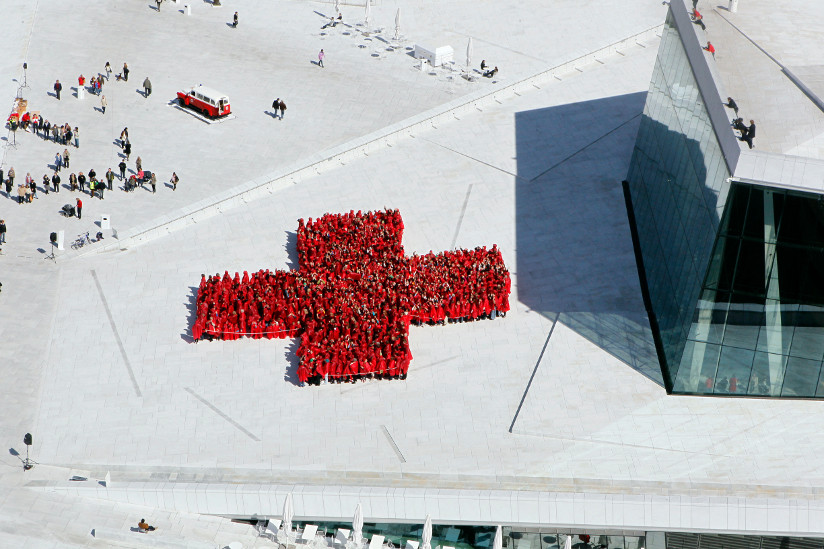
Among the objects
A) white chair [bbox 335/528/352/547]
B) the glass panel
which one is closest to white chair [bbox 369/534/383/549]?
white chair [bbox 335/528/352/547]

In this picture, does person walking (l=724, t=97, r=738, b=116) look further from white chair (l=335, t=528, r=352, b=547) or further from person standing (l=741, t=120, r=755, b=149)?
white chair (l=335, t=528, r=352, b=547)

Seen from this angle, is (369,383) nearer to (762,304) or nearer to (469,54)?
(762,304)

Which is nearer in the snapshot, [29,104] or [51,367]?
[51,367]

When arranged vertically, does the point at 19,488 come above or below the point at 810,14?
below

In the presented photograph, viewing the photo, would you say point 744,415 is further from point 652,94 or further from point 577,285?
point 652,94

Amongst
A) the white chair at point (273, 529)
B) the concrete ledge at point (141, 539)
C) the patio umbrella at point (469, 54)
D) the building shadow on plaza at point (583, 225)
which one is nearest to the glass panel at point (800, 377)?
the building shadow on plaza at point (583, 225)

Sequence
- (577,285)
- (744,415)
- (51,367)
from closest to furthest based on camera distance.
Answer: (744,415) → (51,367) → (577,285)

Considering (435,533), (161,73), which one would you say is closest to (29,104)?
(161,73)
